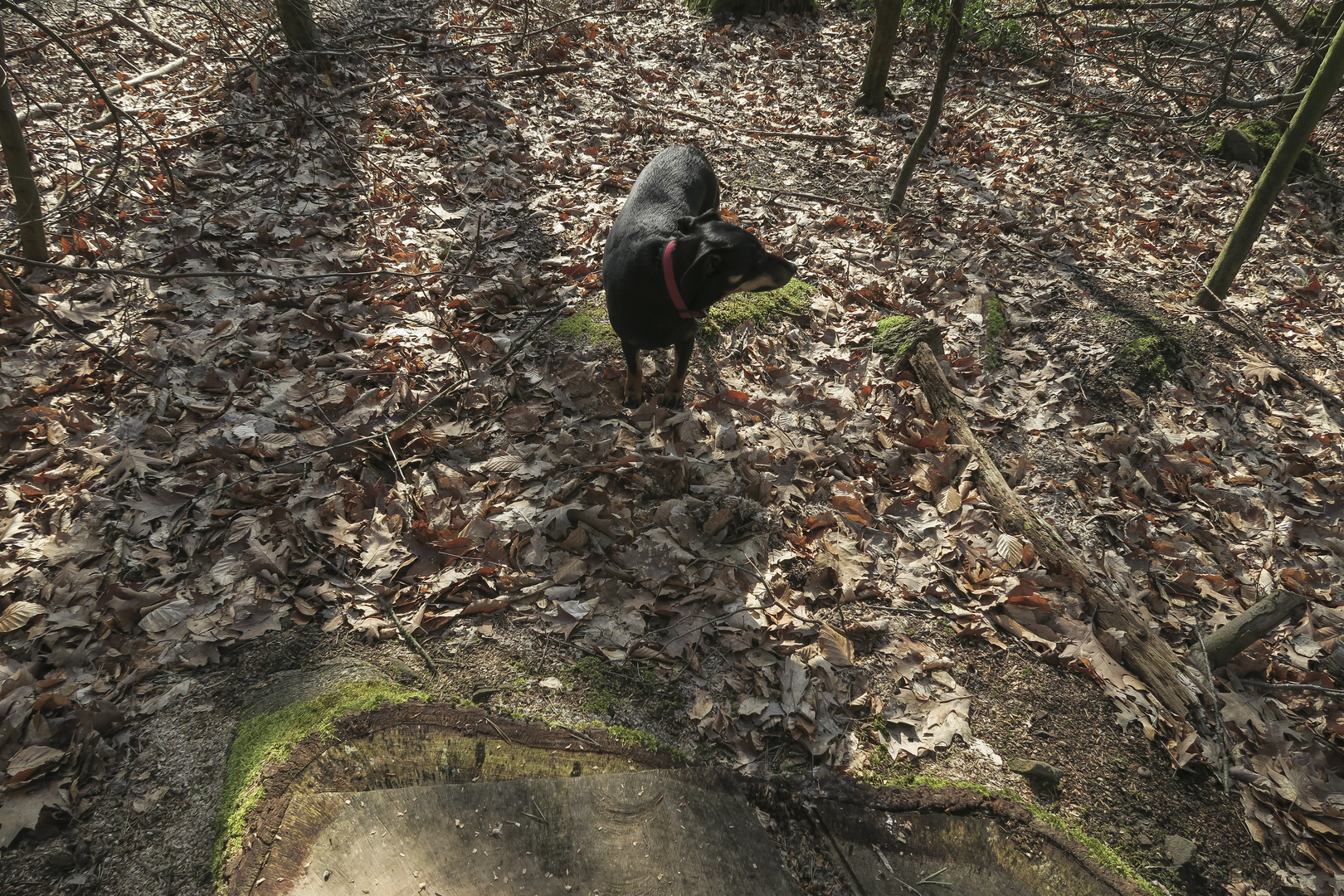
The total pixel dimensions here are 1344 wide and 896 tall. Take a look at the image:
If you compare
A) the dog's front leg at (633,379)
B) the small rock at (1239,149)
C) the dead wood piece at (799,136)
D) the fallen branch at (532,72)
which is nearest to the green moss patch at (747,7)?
the fallen branch at (532,72)

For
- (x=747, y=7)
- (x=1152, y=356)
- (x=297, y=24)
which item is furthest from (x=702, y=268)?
(x=747, y=7)

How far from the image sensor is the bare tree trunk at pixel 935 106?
213 inches

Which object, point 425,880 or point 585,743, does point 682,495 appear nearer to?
point 585,743

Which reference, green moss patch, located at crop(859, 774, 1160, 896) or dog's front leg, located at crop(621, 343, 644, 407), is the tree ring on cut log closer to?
green moss patch, located at crop(859, 774, 1160, 896)

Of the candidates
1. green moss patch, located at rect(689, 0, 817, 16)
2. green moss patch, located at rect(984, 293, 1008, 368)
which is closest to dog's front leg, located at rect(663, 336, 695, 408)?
green moss patch, located at rect(984, 293, 1008, 368)

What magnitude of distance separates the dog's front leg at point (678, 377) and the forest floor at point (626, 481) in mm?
200

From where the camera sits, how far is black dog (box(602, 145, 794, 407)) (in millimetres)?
3355

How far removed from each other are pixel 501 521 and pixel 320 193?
4.53m

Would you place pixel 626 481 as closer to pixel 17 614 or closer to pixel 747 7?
pixel 17 614

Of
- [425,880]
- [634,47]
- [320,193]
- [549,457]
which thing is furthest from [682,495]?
[634,47]

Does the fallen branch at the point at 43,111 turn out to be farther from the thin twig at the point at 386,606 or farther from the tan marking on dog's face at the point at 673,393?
the tan marking on dog's face at the point at 673,393

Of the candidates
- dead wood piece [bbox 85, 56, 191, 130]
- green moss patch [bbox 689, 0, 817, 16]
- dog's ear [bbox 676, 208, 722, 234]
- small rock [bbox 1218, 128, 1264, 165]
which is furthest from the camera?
green moss patch [bbox 689, 0, 817, 16]

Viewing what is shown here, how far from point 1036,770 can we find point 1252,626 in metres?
1.34

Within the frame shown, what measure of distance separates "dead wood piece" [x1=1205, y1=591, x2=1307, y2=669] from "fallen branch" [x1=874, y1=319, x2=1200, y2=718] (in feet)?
0.62
